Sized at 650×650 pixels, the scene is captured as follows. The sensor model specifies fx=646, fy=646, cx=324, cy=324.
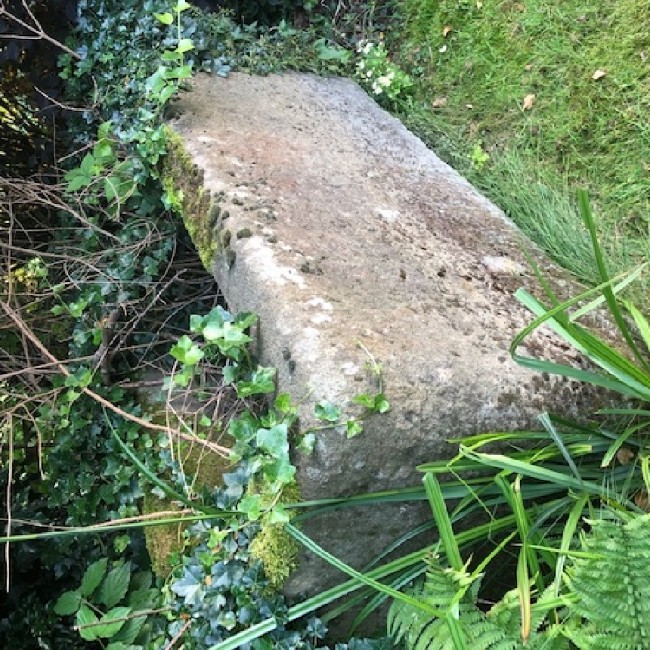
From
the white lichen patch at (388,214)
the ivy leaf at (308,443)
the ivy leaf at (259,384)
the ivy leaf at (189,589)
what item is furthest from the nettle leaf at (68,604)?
the white lichen patch at (388,214)

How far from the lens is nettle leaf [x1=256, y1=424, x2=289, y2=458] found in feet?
4.80

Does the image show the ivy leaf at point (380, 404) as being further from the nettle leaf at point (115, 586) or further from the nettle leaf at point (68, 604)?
the nettle leaf at point (68, 604)

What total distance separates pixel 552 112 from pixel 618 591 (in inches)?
83.1

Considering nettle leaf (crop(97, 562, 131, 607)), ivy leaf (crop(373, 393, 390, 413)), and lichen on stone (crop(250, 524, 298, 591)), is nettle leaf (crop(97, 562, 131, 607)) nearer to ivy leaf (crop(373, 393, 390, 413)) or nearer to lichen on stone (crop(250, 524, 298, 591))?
lichen on stone (crop(250, 524, 298, 591))

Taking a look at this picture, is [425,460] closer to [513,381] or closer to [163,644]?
[513,381]

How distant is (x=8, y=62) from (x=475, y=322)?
2401 mm

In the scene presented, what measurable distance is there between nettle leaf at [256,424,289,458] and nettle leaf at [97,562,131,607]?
108 cm

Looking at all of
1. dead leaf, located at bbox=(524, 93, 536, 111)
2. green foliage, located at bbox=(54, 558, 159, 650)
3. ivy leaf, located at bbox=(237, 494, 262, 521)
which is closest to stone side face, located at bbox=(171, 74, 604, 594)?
ivy leaf, located at bbox=(237, 494, 262, 521)

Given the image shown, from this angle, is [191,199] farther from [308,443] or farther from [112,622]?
[112,622]

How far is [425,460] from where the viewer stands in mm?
1559

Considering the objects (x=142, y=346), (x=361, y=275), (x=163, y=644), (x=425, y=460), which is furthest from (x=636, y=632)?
(x=142, y=346)

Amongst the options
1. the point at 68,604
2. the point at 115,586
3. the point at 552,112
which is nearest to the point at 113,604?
the point at 115,586

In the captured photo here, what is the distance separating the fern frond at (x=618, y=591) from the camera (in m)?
1.21

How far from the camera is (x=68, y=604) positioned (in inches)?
87.4
